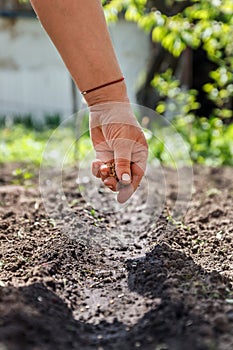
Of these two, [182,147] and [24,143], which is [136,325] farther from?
[24,143]

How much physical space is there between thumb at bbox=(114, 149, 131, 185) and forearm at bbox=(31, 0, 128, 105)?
7.7 inches

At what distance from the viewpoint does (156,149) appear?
535 centimetres

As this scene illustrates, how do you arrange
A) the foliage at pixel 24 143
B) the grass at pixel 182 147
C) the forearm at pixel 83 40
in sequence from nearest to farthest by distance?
the forearm at pixel 83 40 < the grass at pixel 182 147 < the foliage at pixel 24 143

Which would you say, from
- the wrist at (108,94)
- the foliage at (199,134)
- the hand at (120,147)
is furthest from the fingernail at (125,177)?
the foliage at (199,134)

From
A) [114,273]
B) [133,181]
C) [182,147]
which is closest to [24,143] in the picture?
→ [182,147]

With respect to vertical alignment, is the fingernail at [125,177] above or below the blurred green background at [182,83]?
above

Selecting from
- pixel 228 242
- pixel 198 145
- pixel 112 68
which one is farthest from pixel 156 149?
pixel 112 68

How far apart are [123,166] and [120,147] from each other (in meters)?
0.07

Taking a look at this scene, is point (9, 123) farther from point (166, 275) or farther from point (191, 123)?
point (166, 275)

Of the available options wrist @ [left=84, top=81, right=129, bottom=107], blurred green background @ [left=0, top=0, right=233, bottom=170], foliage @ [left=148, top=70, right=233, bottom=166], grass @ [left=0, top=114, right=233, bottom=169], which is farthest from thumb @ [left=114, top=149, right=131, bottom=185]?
foliage @ [left=148, top=70, right=233, bottom=166]

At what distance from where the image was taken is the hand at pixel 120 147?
84.9 inches

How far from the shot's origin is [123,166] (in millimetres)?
2152

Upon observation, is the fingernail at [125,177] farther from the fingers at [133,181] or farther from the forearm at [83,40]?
the forearm at [83,40]

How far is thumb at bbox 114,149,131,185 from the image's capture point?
215cm
